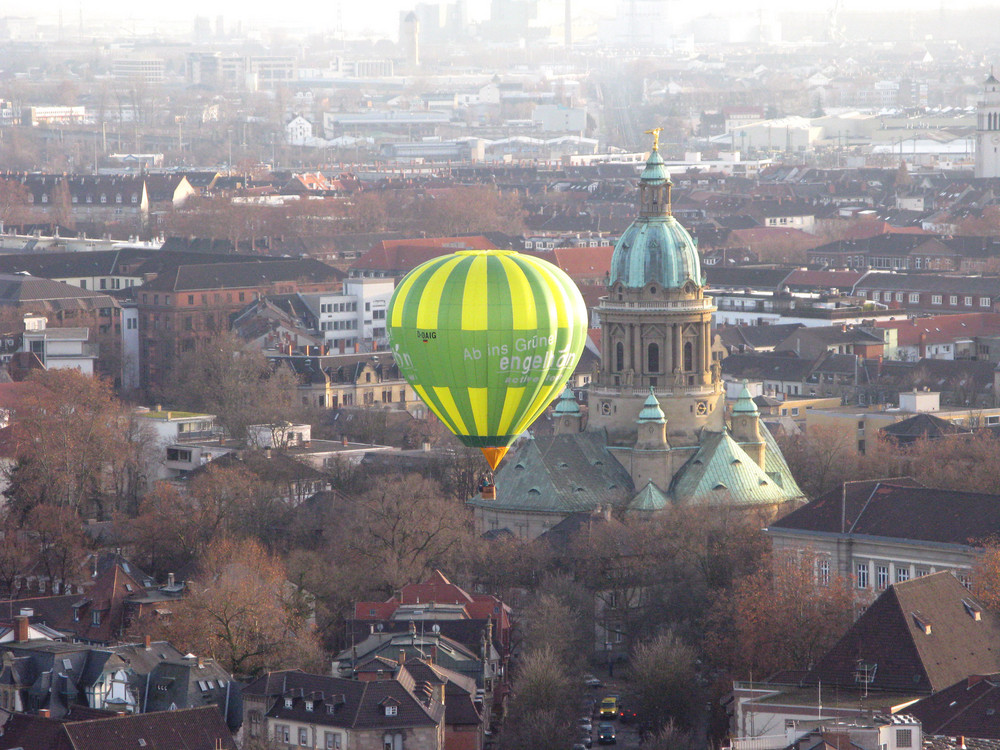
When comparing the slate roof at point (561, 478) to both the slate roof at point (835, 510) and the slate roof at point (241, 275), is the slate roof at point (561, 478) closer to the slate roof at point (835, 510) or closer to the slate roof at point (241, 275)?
the slate roof at point (835, 510)

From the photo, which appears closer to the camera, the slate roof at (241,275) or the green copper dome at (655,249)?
the green copper dome at (655,249)

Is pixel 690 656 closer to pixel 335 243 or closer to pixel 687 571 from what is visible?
pixel 687 571

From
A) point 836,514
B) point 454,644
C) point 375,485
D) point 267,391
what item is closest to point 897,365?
point 267,391

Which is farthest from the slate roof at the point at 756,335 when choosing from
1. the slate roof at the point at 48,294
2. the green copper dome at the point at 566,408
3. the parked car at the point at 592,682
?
the parked car at the point at 592,682

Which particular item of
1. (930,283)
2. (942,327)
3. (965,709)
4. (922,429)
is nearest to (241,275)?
(930,283)

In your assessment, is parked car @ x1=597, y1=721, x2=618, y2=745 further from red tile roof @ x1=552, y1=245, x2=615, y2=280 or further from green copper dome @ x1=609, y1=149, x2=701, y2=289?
red tile roof @ x1=552, y1=245, x2=615, y2=280

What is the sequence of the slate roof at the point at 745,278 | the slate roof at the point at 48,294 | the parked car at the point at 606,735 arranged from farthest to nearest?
1. the slate roof at the point at 745,278
2. the slate roof at the point at 48,294
3. the parked car at the point at 606,735

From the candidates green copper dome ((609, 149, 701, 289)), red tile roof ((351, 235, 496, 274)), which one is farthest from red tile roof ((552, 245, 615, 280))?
green copper dome ((609, 149, 701, 289))
